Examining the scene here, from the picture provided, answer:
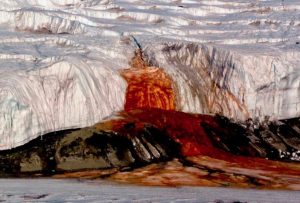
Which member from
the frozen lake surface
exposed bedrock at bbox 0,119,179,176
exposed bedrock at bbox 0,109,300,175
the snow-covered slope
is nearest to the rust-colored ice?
the snow-covered slope

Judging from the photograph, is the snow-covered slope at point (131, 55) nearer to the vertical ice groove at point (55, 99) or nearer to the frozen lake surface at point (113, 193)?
the vertical ice groove at point (55, 99)

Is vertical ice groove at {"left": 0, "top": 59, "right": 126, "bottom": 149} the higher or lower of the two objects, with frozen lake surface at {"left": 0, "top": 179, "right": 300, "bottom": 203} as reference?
higher

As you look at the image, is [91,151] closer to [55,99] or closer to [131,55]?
[55,99]

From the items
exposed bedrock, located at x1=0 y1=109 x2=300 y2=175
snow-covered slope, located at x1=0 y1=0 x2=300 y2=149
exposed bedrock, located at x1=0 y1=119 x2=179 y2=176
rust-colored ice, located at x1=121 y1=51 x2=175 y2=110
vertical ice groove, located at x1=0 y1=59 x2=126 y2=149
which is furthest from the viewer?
rust-colored ice, located at x1=121 y1=51 x2=175 y2=110

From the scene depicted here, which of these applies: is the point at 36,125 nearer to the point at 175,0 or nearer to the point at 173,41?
the point at 173,41

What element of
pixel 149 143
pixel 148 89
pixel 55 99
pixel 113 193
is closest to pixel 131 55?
pixel 148 89

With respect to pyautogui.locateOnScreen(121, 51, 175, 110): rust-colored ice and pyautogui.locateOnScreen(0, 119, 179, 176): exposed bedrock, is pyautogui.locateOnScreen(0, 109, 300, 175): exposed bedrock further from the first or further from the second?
pyautogui.locateOnScreen(121, 51, 175, 110): rust-colored ice

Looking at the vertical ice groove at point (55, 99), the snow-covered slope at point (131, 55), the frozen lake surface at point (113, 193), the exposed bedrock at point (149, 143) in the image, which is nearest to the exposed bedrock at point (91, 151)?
the exposed bedrock at point (149, 143)
